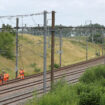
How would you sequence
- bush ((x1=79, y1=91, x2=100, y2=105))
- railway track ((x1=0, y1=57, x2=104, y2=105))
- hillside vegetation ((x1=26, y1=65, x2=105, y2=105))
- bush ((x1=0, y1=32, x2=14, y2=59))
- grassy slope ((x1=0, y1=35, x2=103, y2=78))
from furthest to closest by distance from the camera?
bush ((x1=0, y1=32, x2=14, y2=59)) → grassy slope ((x1=0, y1=35, x2=103, y2=78)) → railway track ((x1=0, y1=57, x2=104, y2=105)) → bush ((x1=79, y1=91, x2=100, y2=105)) → hillside vegetation ((x1=26, y1=65, x2=105, y2=105))

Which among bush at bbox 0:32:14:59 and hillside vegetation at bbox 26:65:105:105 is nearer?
hillside vegetation at bbox 26:65:105:105

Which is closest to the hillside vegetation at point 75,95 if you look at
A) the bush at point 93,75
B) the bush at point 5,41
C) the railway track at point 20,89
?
the bush at point 93,75

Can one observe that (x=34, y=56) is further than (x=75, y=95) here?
Yes

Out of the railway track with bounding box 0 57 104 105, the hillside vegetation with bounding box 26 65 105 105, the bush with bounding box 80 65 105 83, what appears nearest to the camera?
the hillside vegetation with bounding box 26 65 105 105

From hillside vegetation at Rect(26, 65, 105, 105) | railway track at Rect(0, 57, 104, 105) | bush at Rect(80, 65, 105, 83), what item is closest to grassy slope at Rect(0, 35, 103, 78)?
railway track at Rect(0, 57, 104, 105)

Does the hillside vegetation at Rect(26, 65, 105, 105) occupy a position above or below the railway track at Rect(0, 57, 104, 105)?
above

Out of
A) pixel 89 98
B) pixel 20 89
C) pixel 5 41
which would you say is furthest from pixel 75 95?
pixel 5 41

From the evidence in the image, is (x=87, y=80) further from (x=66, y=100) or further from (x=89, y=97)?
(x=66, y=100)

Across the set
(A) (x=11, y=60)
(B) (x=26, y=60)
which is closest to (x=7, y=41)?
(A) (x=11, y=60)

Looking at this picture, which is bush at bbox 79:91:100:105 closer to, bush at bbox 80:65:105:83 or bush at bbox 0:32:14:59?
bush at bbox 80:65:105:83

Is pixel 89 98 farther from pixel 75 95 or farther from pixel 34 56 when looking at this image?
pixel 34 56

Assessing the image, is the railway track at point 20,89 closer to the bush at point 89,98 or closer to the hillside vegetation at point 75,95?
the hillside vegetation at point 75,95

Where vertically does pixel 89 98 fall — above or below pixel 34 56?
above

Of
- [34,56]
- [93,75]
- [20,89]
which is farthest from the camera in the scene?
[34,56]
